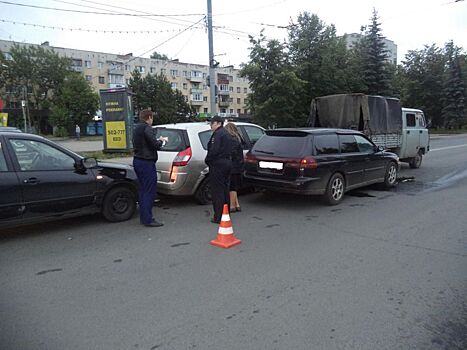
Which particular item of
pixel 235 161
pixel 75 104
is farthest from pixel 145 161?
pixel 75 104

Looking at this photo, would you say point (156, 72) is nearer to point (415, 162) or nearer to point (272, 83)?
point (272, 83)

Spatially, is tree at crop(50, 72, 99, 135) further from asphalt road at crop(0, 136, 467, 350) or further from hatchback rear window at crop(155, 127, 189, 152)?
asphalt road at crop(0, 136, 467, 350)

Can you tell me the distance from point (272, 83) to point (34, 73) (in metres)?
49.4

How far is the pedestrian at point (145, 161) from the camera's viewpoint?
564cm

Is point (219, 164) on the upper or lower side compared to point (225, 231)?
upper

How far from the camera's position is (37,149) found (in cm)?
518

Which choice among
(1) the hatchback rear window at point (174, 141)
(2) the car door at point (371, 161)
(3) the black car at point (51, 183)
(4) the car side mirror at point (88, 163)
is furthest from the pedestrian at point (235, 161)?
(2) the car door at point (371, 161)

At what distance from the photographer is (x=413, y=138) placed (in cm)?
1313

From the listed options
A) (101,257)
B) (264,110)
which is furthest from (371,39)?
(101,257)

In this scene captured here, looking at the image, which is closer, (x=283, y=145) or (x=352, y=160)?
(x=283, y=145)

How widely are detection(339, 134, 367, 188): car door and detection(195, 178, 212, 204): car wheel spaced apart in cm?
284

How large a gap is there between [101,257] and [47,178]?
5.02 ft

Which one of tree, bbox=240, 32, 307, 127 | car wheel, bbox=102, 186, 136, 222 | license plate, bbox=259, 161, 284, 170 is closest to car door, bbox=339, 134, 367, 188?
license plate, bbox=259, 161, 284, 170

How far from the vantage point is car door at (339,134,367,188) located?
7553mm
